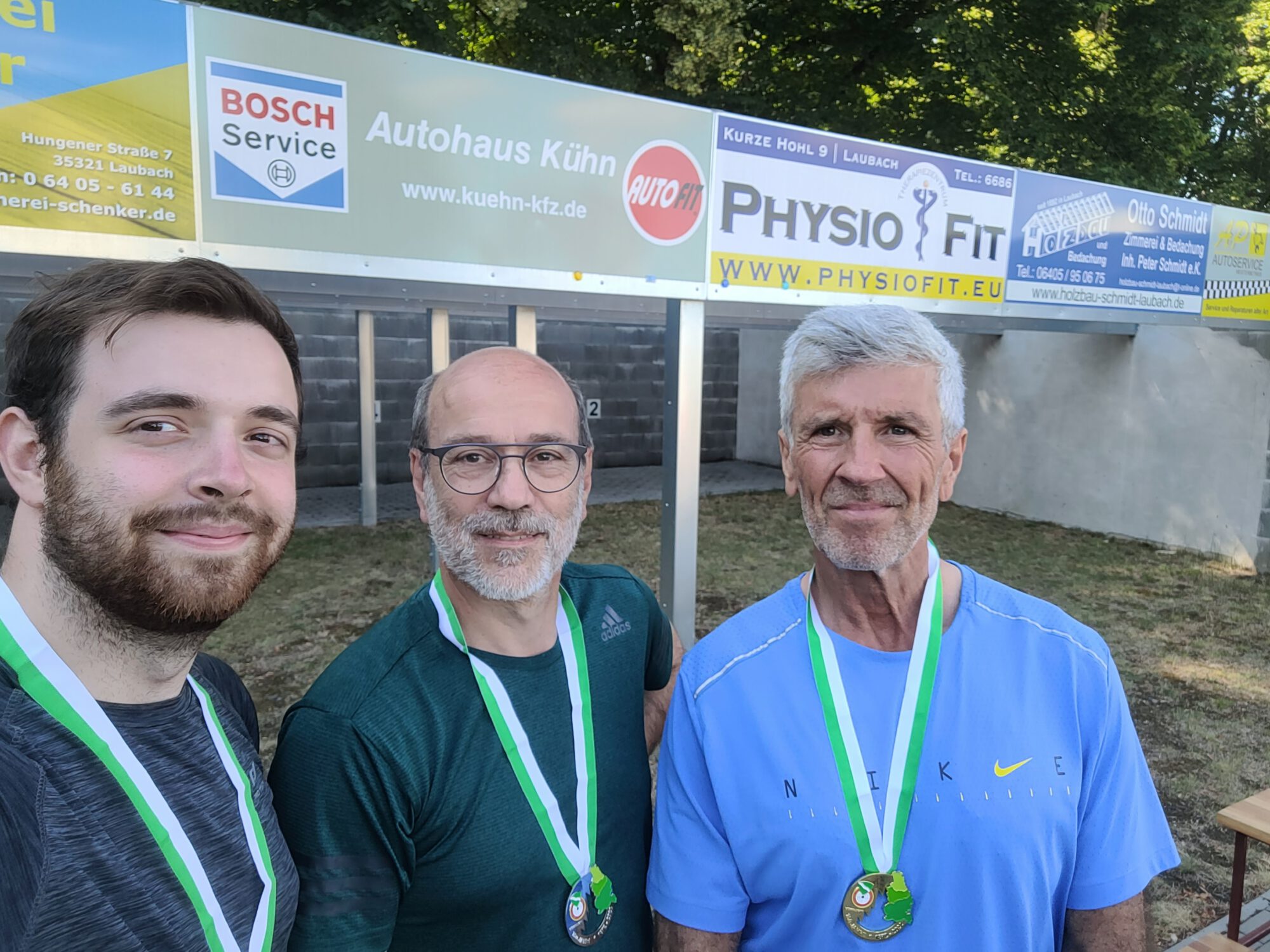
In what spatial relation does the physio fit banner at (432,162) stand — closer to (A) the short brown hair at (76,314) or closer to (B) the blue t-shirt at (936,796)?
(A) the short brown hair at (76,314)

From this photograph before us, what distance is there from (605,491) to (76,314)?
10.8m

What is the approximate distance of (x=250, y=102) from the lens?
2785 millimetres

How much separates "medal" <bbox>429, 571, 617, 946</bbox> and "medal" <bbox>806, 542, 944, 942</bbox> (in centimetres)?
47

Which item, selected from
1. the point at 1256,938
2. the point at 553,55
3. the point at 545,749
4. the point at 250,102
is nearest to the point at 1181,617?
the point at 1256,938

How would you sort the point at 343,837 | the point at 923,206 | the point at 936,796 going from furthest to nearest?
1. the point at 923,206
2. the point at 936,796
3. the point at 343,837

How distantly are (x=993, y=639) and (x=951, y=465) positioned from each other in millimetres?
360

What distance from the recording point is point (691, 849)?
153cm

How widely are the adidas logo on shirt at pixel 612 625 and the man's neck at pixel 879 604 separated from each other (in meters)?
0.49

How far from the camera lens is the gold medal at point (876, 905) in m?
1.44

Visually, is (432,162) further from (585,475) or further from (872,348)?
(872,348)

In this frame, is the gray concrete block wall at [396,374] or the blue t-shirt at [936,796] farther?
the gray concrete block wall at [396,374]

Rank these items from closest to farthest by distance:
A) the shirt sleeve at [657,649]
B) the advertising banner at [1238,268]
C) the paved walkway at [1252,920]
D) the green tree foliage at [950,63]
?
the shirt sleeve at [657,649]
the paved walkway at [1252,920]
the advertising banner at [1238,268]
the green tree foliage at [950,63]

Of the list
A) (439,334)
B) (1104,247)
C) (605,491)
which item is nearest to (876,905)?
(1104,247)

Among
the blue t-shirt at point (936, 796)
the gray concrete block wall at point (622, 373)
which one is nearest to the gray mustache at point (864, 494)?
the blue t-shirt at point (936, 796)
